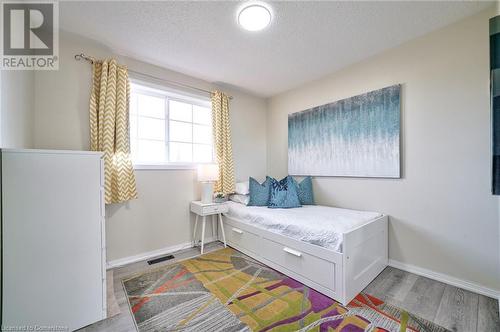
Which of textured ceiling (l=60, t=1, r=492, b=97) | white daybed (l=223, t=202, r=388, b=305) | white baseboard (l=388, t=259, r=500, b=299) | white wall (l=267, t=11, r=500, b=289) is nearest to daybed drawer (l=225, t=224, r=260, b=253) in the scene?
white daybed (l=223, t=202, r=388, b=305)

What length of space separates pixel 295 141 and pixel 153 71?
2220 millimetres

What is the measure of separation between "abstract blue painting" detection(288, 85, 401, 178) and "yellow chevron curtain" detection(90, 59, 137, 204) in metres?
2.31

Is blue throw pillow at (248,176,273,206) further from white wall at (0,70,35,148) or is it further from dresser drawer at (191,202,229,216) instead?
white wall at (0,70,35,148)

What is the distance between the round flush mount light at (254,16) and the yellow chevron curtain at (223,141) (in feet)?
4.35

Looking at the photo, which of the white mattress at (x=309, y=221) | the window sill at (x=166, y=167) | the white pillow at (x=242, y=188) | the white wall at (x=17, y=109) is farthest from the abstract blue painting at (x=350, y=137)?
the white wall at (x=17, y=109)

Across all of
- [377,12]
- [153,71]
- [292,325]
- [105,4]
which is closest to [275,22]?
[377,12]

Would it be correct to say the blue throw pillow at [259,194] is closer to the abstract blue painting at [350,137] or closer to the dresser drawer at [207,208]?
the dresser drawer at [207,208]

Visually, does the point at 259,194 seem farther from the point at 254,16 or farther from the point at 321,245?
the point at 254,16

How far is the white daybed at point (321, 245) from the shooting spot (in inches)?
65.2

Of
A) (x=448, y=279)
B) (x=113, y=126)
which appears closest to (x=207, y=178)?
(x=113, y=126)

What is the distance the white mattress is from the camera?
1.75 metres

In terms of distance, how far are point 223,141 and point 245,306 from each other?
7.08 ft

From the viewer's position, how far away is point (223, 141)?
310cm

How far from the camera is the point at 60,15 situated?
69.2 inches
